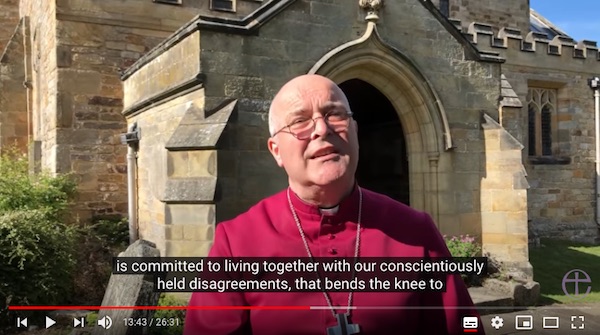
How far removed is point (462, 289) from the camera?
220 cm

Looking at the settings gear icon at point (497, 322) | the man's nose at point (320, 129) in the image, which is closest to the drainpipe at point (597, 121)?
the settings gear icon at point (497, 322)

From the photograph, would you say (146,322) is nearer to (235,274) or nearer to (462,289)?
(235,274)

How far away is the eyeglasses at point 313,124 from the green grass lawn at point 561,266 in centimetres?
730

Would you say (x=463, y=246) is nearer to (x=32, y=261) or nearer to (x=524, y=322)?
(x=524, y=322)

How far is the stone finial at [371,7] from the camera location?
25.2 ft

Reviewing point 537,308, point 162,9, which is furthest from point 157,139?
point 537,308

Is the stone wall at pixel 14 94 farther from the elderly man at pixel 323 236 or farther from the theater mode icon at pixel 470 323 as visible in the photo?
the theater mode icon at pixel 470 323

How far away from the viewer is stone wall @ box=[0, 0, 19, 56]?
13.8m

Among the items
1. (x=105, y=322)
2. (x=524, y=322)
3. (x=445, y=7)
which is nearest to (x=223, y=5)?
(x=105, y=322)

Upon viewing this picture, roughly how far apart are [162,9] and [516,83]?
407 inches

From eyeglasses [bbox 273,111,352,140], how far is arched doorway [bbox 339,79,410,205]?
8297mm

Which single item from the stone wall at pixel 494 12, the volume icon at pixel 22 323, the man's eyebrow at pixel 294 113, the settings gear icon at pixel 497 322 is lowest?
the settings gear icon at pixel 497 322

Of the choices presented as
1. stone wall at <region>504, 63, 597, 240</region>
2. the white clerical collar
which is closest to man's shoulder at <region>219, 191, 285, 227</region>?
the white clerical collar

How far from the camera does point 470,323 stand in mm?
2154
